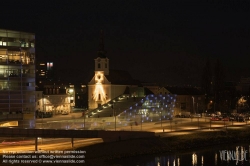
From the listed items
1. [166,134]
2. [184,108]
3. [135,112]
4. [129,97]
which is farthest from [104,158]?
[184,108]

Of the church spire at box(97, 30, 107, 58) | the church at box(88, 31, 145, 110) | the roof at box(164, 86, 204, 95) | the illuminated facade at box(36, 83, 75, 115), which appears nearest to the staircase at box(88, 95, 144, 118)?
the church at box(88, 31, 145, 110)

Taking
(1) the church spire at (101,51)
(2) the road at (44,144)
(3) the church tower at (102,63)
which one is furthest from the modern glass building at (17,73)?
(1) the church spire at (101,51)

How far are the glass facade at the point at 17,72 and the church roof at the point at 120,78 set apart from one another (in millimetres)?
32572

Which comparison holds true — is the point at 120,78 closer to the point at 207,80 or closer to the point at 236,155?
the point at 207,80

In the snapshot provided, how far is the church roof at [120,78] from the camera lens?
8865 cm

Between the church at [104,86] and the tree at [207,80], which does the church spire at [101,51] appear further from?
the tree at [207,80]

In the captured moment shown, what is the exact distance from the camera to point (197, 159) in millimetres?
46281

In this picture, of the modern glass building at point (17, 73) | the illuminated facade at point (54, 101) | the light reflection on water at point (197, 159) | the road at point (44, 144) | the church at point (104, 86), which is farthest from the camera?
the illuminated facade at point (54, 101)

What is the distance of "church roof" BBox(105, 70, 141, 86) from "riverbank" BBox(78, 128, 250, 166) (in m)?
32.5

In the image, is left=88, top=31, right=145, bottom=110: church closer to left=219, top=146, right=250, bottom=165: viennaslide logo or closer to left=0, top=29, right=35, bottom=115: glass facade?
left=0, top=29, right=35, bottom=115: glass facade

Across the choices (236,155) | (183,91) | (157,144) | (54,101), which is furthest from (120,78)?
(236,155)

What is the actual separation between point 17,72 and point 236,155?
29.5 m

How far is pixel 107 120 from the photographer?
65.5 meters

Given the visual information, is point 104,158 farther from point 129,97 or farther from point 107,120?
point 129,97
